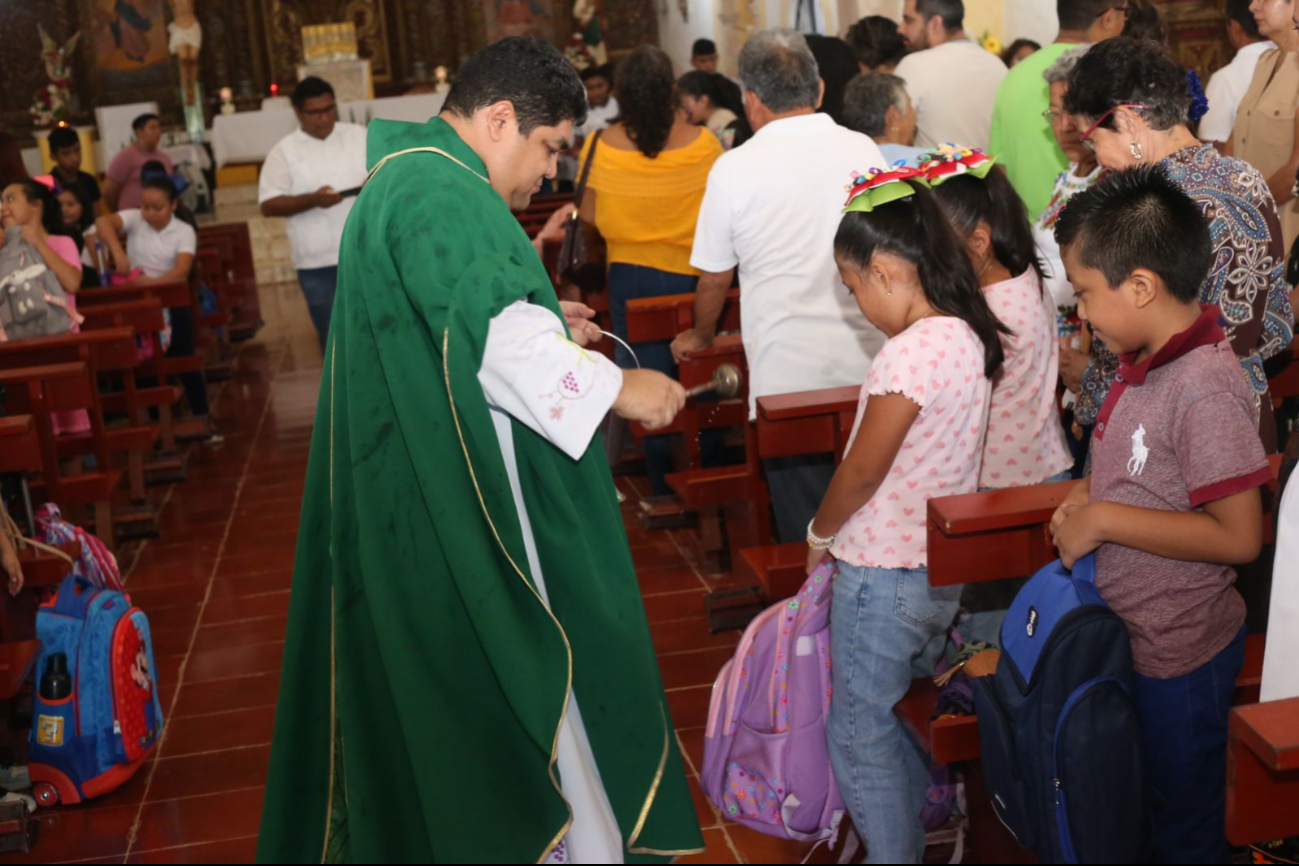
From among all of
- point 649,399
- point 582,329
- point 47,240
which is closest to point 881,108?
point 582,329

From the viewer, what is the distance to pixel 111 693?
3158 millimetres

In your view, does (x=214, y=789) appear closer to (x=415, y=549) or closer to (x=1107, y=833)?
(x=415, y=549)

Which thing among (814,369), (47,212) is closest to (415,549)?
(814,369)

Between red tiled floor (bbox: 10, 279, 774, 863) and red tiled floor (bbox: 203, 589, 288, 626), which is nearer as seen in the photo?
red tiled floor (bbox: 10, 279, 774, 863)

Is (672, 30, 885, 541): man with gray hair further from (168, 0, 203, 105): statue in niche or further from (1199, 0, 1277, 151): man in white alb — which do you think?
(168, 0, 203, 105): statue in niche

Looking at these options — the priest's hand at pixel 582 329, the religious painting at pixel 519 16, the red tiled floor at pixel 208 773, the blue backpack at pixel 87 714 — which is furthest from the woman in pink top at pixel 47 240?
the religious painting at pixel 519 16

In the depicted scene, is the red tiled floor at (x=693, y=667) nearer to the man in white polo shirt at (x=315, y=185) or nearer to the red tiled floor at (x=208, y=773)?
the red tiled floor at (x=208, y=773)

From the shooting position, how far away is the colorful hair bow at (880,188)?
2301 mm

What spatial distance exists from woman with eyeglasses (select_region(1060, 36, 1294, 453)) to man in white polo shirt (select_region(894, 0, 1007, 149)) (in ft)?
7.25

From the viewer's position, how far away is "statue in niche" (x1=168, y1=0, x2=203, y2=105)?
16.0 m

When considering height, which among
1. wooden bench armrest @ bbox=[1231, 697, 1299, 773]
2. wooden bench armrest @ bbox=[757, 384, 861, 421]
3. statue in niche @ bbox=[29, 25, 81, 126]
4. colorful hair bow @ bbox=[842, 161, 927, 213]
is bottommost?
wooden bench armrest @ bbox=[1231, 697, 1299, 773]

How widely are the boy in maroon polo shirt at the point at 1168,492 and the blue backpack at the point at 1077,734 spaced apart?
0.09 m

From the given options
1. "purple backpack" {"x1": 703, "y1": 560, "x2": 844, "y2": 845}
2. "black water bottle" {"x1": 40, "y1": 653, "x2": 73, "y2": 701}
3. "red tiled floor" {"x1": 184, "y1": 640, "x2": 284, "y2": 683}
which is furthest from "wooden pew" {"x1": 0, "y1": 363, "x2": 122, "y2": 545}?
"purple backpack" {"x1": 703, "y1": 560, "x2": 844, "y2": 845}

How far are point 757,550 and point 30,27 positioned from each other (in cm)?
1548
